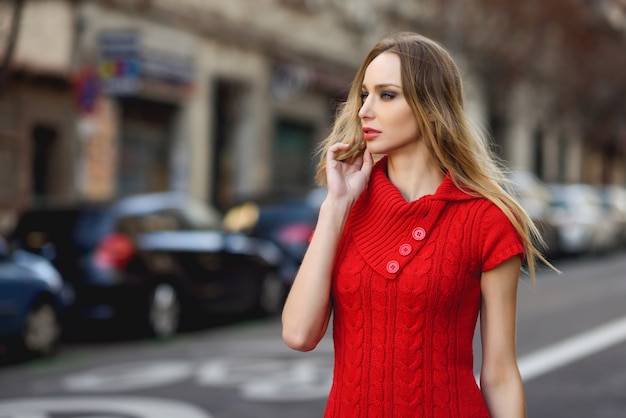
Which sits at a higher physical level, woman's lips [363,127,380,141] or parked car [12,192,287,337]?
woman's lips [363,127,380,141]

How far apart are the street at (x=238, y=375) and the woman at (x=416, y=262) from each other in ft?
16.0

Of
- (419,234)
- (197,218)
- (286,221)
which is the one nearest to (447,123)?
(419,234)

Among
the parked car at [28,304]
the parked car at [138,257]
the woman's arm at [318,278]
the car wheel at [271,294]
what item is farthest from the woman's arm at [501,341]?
the car wheel at [271,294]

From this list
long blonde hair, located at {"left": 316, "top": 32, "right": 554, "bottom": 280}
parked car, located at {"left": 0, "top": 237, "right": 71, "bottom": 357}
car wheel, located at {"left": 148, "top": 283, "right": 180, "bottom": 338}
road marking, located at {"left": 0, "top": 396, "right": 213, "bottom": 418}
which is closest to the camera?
long blonde hair, located at {"left": 316, "top": 32, "right": 554, "bottom": 280}

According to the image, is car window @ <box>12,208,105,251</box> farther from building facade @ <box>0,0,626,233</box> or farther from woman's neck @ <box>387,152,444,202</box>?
woman's neck @ <box>387,152,444,202</box>

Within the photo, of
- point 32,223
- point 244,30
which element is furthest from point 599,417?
point 244,30

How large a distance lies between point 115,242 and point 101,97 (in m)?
9.34

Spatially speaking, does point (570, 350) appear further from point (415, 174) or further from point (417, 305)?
point (417, 305)

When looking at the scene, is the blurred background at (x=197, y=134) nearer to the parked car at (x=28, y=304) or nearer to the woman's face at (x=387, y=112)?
the parked car at (x=28, y=304)

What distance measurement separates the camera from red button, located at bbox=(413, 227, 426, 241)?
2.89 meters

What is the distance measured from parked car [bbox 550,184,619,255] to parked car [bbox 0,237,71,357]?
17.6 meters

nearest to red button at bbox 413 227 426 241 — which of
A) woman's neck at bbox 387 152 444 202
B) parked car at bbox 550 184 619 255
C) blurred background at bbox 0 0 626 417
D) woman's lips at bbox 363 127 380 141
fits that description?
woman's neck at bbox 387 152 444 202

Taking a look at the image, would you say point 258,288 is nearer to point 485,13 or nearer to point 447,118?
point 447,118

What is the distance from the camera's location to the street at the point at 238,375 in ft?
26.3
